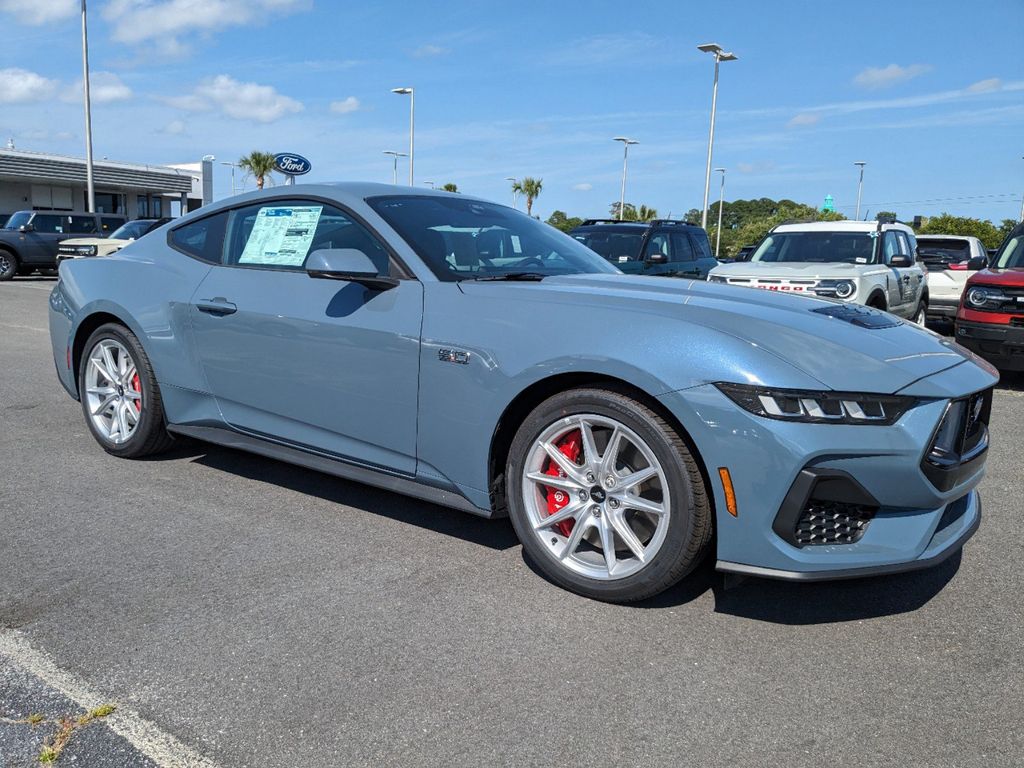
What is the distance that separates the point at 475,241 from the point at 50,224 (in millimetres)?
21267

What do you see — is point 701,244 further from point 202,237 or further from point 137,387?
point 137,387

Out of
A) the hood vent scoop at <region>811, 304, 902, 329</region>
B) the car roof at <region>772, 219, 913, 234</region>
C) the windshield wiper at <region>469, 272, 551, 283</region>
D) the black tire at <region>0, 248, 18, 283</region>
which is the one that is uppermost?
the car roof at <region>772, 219, 913, 234</region>

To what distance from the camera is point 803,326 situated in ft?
9.77

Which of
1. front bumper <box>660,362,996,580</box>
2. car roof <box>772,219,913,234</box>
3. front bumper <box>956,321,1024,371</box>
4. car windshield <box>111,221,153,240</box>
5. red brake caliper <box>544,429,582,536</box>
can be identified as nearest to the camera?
front bumper <box>660,362,996,580</box>

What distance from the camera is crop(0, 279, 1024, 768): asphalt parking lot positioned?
2262mm

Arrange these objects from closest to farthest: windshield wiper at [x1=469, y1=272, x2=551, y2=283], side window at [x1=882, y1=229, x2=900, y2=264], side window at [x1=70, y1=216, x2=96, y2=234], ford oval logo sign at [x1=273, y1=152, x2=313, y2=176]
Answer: windshield wiper at [x1=469, y1=272, x2=551, y2=283] < side window at [x1=882, y1=229, x2=900, y2=264] < ford oval logo sign at [x1=273, y1=152, x2=313, y2=176] < side window at [x1=70, y1=216, x2=96, y2=234]

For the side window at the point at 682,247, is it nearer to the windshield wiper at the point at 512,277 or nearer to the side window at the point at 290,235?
the side window at the point at 290,235

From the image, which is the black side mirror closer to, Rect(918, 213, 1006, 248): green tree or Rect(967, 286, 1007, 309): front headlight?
Rect(967, 286, 1007, 309): front headlight

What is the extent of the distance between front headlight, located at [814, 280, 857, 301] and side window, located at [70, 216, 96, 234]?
63.8ft

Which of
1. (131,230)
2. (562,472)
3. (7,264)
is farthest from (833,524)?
(7,264)

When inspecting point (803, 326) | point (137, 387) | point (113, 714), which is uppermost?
point (803, 326)

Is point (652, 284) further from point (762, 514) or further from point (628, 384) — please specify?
point (762, 514)

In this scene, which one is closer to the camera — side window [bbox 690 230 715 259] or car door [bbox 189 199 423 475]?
car door [bbox 189 199 423 475]

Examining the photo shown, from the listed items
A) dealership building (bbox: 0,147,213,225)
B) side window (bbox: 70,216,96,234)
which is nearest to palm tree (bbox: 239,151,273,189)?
dealership building (bbox: 0,147,213,225)
